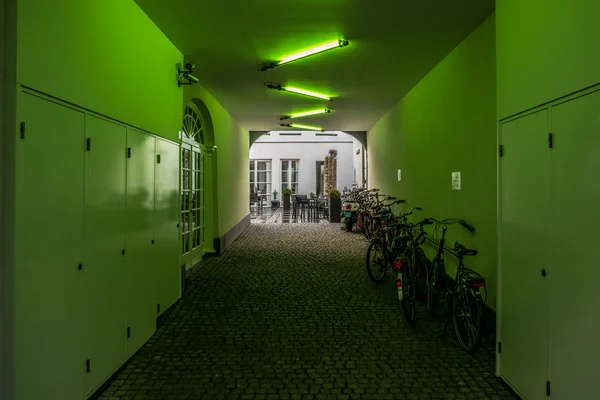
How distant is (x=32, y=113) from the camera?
1.85m

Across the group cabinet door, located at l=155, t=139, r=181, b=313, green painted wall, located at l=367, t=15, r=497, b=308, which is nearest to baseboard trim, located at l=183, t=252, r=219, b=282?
cabinet door, located at l=155, t=139, r=181, b=313

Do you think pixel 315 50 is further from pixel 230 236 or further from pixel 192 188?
pixel 230 236

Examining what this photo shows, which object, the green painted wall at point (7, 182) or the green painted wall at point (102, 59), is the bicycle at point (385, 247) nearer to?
the green painted wall at point (102, 59)

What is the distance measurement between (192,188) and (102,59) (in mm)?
3578

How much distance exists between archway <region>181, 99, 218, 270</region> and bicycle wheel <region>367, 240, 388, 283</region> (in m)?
2.73

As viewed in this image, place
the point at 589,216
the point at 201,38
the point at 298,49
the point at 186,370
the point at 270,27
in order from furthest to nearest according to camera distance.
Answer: the point at 298,49 < the point at 201,38 < the point at 270,27 < the point at 186,370 < the point at 589,216

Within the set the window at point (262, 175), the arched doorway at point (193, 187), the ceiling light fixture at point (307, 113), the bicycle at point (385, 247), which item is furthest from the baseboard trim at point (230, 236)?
the window at point (262, 175)

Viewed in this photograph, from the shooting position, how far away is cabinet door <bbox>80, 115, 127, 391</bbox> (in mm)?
2393

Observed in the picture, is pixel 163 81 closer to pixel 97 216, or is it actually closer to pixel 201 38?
pixel 201 38

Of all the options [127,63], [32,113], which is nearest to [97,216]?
[32,113]

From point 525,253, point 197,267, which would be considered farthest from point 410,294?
point 197,267

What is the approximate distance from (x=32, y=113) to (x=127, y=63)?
132cm

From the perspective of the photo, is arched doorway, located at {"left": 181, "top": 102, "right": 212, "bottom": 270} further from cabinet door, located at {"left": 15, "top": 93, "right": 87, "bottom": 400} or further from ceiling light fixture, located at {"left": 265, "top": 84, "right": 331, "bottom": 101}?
cabinet door, located at {"left": 15, "top": 93, "right": 87, "bottom": 400}

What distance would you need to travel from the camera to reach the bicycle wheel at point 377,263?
512 centimetres
